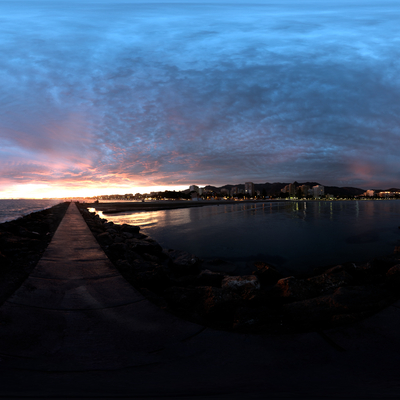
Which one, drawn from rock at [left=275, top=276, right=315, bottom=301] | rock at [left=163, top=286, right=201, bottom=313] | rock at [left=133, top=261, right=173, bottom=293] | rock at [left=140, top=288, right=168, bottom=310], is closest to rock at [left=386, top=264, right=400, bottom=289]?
rock at [left=275, top=276, right=315, bottom=301]

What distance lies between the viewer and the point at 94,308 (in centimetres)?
407

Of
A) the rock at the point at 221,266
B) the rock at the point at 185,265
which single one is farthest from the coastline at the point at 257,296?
the rock at the point at 221,266

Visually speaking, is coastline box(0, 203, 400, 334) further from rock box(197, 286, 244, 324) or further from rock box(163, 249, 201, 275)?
rock box(163, 249, 201, 275)

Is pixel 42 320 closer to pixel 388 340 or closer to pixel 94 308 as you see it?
pixel 94 308

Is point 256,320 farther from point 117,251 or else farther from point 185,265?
point 117,251

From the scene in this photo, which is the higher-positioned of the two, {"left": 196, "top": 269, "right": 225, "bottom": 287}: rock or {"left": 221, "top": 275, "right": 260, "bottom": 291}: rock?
{"left": 221, "top": 275, "right": 260, "bottom": 291}: rock

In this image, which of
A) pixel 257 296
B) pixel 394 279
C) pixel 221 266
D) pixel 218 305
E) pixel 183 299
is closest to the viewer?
pixel 218 305

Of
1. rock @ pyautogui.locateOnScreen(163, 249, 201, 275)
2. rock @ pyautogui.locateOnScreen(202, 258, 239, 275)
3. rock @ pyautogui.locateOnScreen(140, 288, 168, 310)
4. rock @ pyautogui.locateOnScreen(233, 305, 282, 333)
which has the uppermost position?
rock @ pyautogui.locateOnScreen(140, 288, 168, 310)

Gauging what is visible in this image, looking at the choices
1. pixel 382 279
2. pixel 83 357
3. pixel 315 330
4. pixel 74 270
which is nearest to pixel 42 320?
pixel 83 357

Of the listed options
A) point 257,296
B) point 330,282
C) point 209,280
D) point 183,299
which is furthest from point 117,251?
point 330,282

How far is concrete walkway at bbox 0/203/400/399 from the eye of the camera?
2287mm

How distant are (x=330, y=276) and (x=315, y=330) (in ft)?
13.4

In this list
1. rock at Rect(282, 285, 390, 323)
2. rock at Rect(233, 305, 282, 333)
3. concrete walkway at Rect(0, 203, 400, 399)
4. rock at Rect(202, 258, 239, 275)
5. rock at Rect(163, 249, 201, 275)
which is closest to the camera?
concrete walkway at Rect(0, 203, 400, 399)

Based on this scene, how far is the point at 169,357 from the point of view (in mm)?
2814
